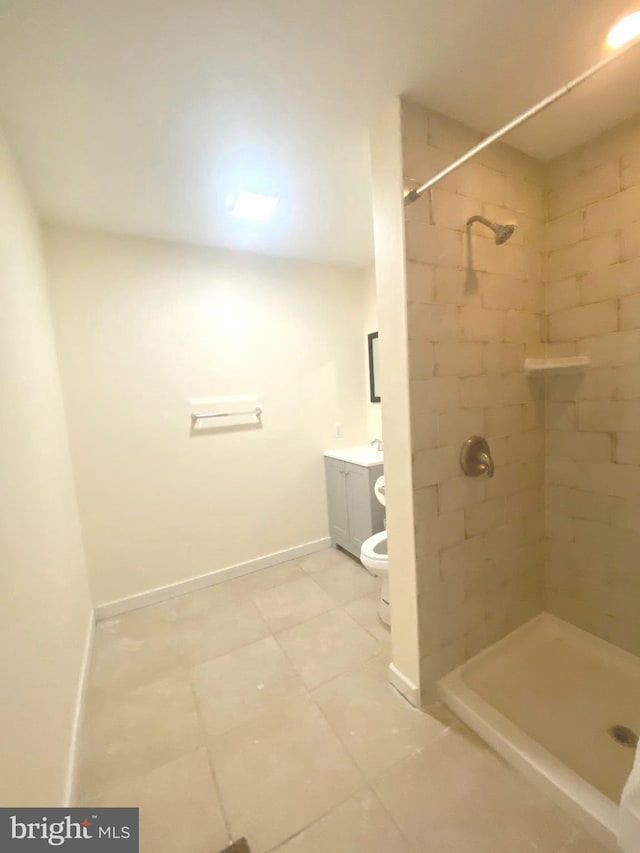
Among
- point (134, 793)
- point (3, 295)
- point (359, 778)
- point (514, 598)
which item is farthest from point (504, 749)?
point (3, 295)

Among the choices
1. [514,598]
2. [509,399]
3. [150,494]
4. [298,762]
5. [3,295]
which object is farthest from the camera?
[150,494]

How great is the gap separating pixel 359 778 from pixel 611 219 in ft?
8.28

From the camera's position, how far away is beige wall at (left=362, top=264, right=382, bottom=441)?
300cm

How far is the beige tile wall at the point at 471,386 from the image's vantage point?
1356mm

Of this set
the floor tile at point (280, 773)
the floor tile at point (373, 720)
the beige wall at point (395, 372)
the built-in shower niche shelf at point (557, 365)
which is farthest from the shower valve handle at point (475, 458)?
the floor tile at point (280, 773)

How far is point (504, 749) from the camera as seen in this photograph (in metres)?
1.27

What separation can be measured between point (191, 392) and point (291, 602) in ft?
5.32

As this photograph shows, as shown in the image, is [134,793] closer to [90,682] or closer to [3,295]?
[90,682]

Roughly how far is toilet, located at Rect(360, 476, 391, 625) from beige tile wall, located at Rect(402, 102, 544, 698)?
0.44 meters

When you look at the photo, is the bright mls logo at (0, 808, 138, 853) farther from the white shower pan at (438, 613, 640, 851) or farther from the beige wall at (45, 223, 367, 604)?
the beige wall at (45, 223, 367, 604)

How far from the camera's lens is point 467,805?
1.13 metres

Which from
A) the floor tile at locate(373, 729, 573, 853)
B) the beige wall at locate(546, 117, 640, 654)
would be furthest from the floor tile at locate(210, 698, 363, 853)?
the beige wall at locate(546, 117, 640, 654)

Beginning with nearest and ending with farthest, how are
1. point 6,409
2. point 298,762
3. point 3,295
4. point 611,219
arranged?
point 6,409, point 3,295, point 298,762, point 611,219

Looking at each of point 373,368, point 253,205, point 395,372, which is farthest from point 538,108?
point 373,368
